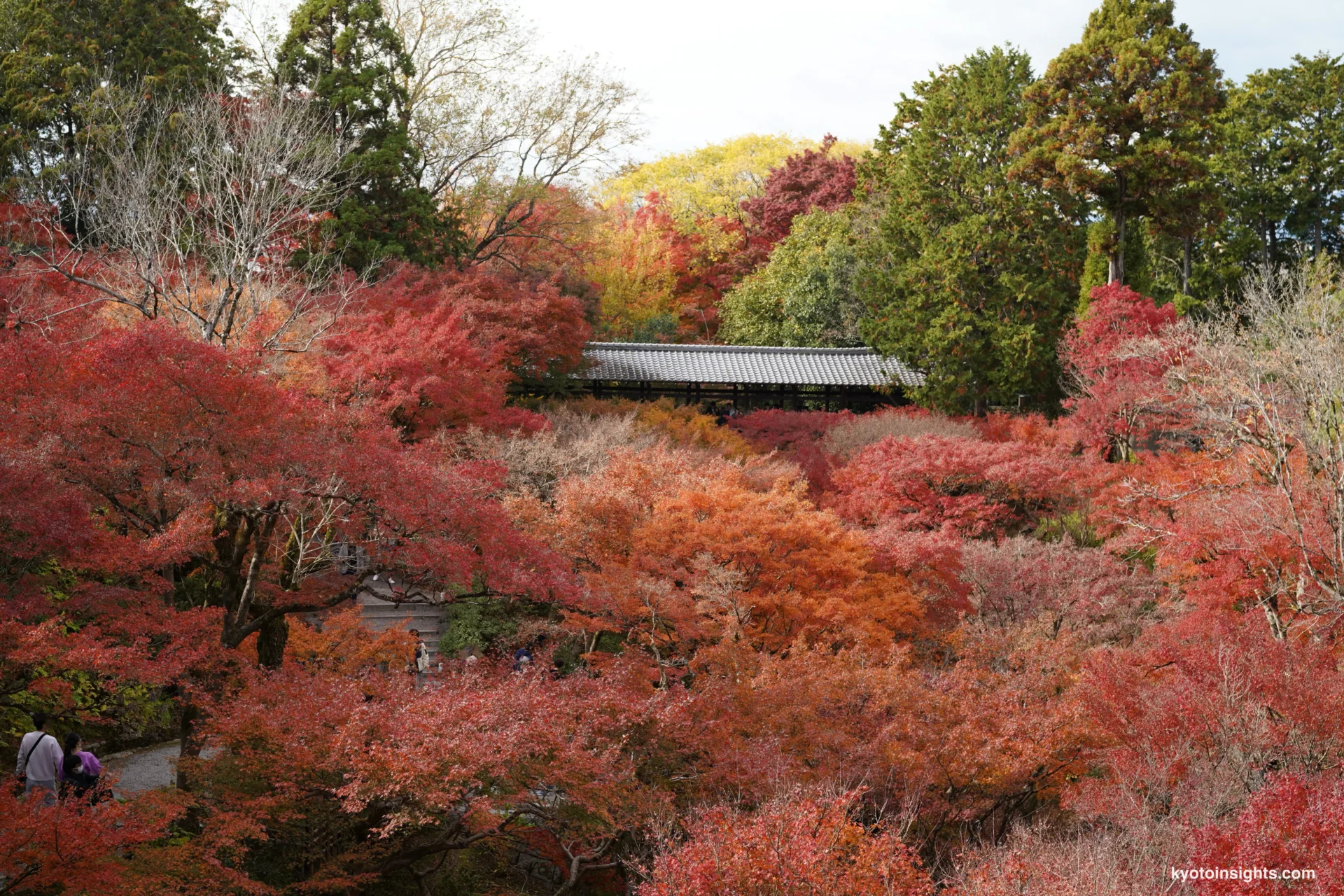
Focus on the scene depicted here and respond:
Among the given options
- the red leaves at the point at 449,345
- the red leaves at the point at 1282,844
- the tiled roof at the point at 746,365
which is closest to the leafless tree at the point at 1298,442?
the red leaves at the point at 1282,844

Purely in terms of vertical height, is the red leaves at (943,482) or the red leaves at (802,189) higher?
the red leaves at (802,189)

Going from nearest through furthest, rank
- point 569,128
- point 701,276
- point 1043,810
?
point 1043,810 < point 569,128 < point 701,276

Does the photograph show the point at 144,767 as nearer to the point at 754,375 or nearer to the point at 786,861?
the point at 786,861

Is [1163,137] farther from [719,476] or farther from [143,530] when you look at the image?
[143,530]

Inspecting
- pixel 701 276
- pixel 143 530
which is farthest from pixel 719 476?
pixel 701 276

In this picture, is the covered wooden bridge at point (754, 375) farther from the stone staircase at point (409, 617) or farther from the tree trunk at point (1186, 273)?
the stone staircase at point (409, 617)

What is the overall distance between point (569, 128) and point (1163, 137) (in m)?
12.3

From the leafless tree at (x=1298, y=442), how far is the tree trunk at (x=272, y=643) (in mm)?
10292

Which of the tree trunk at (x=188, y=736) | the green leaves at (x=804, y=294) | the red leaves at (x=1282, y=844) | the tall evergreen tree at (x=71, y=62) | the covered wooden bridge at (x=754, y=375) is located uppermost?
the tall evergreen tree at (x=71, y=62)

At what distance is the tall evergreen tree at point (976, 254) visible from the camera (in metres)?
24.3

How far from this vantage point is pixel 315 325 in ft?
51.3

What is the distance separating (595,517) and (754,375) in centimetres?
1331

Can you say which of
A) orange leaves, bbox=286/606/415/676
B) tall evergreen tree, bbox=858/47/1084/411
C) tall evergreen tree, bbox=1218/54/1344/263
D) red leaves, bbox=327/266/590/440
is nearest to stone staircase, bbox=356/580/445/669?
red leaves, bbox=327/266/590/440

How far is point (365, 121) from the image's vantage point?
21.4m
